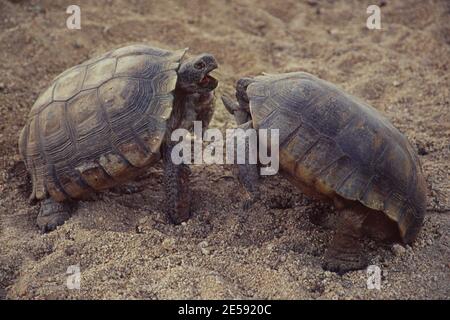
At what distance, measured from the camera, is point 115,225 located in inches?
160

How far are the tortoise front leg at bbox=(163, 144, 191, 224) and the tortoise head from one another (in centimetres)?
58

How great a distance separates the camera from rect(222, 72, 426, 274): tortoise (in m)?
3.56

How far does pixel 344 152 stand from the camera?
11.7ft

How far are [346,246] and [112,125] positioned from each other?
6.79 ft

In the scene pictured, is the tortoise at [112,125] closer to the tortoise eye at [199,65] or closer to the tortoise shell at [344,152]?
the tortoise eye at [199,65]

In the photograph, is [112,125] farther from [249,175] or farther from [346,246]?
[346,246]

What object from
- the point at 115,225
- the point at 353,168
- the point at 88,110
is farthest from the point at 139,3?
the point at 353,168

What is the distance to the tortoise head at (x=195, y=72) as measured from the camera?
421 cm

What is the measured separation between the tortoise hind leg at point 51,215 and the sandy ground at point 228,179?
0.36 ft
